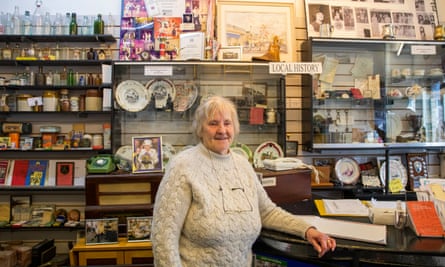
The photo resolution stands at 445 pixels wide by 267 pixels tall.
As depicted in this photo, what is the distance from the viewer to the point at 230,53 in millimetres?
3109

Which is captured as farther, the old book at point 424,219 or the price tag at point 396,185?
the price tag at point 396,185

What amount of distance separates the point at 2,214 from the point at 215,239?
2781 mm

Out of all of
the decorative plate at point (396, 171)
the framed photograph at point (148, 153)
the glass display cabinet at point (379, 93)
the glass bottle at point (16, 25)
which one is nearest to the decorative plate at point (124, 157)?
the framed photograph at point (148, 153)

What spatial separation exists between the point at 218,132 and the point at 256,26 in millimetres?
2180

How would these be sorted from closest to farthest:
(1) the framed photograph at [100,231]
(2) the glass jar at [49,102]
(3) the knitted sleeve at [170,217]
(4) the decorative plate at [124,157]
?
(3) the knitted sleeve at [170,217] → (1) the framed photograph at [100,231] → (4) the decorative plate at [124,157] → (2) the glass jar at [49,102]

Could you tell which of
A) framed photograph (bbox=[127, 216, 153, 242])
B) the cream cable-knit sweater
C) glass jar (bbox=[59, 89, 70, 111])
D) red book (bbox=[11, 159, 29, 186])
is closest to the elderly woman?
the cream cable-knit sweater

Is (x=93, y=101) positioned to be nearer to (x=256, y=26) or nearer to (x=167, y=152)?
(x=167, y=152)

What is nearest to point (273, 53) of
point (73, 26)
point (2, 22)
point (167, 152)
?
point (167, 152)

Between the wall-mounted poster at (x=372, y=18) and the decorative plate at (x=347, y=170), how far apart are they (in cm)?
125

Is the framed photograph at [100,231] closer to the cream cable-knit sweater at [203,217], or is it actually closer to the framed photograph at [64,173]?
the framed photograph at [64,173]

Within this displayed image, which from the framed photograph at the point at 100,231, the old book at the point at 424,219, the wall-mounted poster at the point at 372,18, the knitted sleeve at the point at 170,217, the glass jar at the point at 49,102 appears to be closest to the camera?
the knitted sleeve at the point at 170,217

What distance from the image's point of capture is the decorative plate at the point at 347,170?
3410mm

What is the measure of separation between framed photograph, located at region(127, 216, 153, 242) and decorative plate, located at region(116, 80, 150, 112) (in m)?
0.96

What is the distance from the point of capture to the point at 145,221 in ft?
8.43
